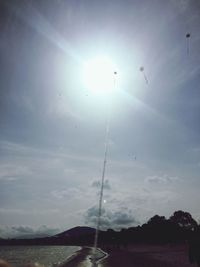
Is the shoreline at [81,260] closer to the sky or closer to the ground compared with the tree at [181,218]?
closer to the ground

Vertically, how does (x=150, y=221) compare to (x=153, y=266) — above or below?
above

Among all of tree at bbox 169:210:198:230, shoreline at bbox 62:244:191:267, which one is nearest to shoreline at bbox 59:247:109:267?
shoreline at bbox 62:244:191:267

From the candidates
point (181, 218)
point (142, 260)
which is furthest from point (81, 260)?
point (181, 218)

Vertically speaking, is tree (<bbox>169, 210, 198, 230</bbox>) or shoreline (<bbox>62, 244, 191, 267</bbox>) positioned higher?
tree (<bbox>169, 210, 198, 230</bbox>)

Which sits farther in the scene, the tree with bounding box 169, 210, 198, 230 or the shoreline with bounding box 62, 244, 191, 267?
the tree with bounding box 169, 210, 198, 230

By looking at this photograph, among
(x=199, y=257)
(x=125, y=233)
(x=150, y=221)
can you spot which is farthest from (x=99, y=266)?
(x=125, y=233)

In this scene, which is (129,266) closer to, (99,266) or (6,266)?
(99,266)

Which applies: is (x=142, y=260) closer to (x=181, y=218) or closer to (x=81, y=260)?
(x=81, y=260)

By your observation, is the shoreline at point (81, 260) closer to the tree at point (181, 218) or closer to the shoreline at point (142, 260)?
the shoreline at point (142, 260)

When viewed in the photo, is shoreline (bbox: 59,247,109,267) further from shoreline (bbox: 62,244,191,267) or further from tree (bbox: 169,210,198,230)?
tree (bbox: 169,210,198,230)

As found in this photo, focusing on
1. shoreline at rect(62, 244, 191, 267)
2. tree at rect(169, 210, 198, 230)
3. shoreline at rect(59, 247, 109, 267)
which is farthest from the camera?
tree at rect(169, 210, 198, 230)

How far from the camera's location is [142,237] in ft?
500

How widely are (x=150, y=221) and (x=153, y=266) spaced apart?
110 meters

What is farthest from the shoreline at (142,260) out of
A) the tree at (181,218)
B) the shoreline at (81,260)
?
the tree at (181,218)
